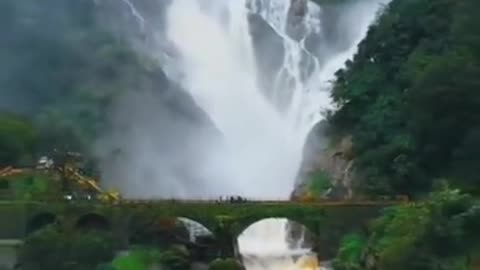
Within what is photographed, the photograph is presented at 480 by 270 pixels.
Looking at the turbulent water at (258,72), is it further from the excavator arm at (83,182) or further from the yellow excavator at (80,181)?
the yellow excavator at (80,181)

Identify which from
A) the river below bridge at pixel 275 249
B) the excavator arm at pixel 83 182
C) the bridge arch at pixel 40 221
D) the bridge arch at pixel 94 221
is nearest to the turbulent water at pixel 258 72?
the river below bridge at pixel 275 249

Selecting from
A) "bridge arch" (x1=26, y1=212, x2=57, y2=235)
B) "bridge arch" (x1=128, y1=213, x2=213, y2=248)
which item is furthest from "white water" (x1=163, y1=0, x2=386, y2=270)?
"bridge arch" (x1=26, y1=212, x2=57, y2=235)

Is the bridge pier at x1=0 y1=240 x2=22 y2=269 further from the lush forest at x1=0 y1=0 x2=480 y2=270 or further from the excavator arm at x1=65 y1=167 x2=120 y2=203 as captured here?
the excavator arm at x1=65 y1=167 x2=120 y2=203

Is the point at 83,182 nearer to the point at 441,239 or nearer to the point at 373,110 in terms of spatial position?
the point at 373,110

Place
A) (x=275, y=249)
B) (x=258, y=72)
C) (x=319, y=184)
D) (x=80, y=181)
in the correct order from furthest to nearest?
(x=258, y=72), (x=319, y=184), (x=80, y=181), (x=275, y=249)

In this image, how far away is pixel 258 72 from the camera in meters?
82.0

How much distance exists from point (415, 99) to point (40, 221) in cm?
1719

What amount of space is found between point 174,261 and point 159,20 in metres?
36.8

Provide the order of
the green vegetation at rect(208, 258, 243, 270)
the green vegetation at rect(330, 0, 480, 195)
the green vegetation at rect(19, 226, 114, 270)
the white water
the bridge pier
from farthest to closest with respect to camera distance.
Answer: the white water
the green vegetation at rect(330, 0, 480, 195)
the bridge pier
the green vegetation at rect(208, 258, 243, 270)
the green vegetation at rect(19, 226, 114, 270)

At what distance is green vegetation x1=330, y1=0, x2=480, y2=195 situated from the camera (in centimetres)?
4856

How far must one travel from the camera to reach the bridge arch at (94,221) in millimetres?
50656

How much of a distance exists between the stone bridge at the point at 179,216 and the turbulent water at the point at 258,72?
1835 cm

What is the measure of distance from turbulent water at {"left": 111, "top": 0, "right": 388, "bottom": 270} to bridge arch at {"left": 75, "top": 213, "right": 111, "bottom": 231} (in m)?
19.1

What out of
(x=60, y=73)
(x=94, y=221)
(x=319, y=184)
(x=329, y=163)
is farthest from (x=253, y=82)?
(x=94, y=221)
